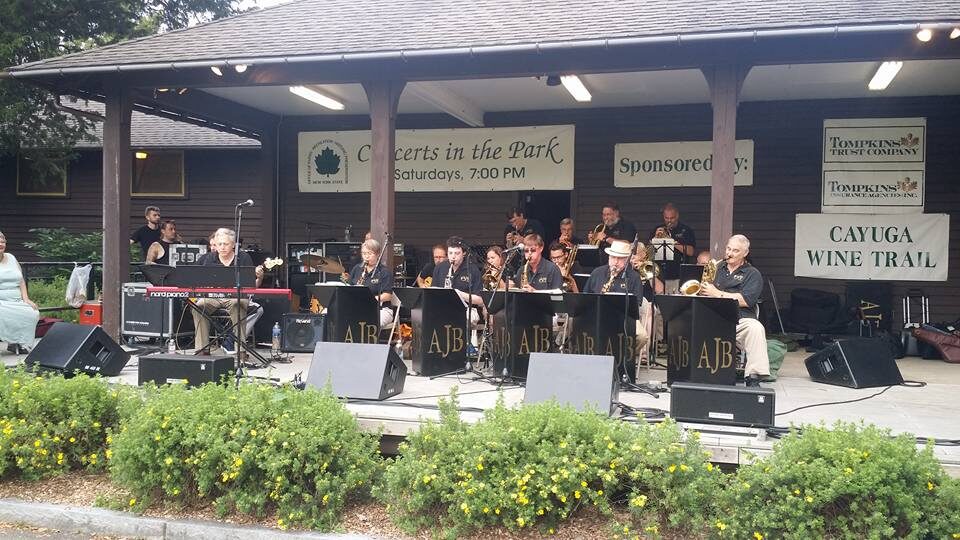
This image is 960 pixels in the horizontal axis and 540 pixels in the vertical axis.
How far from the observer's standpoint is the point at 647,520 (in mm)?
4074

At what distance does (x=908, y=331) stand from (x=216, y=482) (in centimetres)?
811

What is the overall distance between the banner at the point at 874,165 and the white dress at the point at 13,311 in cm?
974

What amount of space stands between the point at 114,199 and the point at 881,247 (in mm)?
9290

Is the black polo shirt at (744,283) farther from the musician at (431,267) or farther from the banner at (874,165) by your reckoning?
the banner at (874,165)

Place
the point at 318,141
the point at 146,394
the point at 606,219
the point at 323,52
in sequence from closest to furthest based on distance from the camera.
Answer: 1. the point at 146,394
2. the point at 323,52
3. the point at 606,219
4. the point at 318,141

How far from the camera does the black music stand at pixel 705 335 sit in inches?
254

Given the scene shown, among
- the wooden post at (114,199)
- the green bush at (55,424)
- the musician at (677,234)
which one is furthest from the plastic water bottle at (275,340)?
the musician at (677,234)

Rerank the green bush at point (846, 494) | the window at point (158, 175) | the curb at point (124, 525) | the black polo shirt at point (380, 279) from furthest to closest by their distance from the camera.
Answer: the window at point (158, 175) < the black polo shirt at point (380, 279) < the curb at point (124, 525) < the green bush at point (846, 494)

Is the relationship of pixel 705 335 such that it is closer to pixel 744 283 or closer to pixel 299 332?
pixel 744 283

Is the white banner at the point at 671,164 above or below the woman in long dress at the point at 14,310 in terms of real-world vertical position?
above

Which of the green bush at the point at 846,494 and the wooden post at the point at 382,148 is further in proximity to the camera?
the wooden post at the point at 382,148

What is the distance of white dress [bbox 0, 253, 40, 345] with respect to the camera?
8375mm

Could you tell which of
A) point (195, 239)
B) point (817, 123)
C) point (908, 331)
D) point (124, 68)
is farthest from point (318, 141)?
point (908, 331)

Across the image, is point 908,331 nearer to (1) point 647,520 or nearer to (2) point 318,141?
(1) point 647,520
